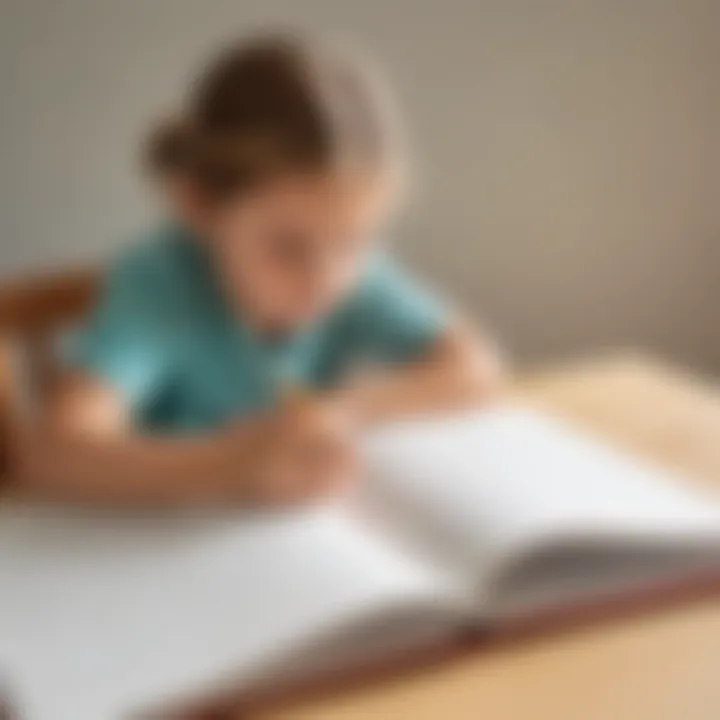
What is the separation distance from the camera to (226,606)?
57 cm

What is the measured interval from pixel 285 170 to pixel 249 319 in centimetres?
10

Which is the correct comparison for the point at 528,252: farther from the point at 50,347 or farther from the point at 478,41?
the point at 50,347

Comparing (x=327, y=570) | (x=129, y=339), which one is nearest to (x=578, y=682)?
(x=327, y=570)

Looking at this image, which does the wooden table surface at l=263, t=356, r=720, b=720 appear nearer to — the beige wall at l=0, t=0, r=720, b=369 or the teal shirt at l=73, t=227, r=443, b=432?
the teal shirt at l=73, t=227, r=443, b=432

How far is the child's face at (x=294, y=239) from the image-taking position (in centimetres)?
77

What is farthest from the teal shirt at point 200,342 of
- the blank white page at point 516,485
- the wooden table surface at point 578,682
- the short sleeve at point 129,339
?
the wooden table surface at point 578,682

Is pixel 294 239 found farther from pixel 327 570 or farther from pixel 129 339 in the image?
pixel 327 570

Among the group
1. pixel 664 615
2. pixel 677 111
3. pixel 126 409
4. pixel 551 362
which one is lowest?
pixel 664 615

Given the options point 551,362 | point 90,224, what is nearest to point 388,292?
point 90,224

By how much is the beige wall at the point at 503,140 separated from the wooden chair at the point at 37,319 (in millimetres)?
178

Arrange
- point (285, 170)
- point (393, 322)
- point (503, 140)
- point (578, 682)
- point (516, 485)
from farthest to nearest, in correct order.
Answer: point (503, 140)
point (393, 322)
point (285, 170)
point (516, 485)
point (578, 682)

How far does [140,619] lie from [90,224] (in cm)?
53

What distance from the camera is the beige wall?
102 centimetres

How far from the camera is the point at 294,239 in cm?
78
